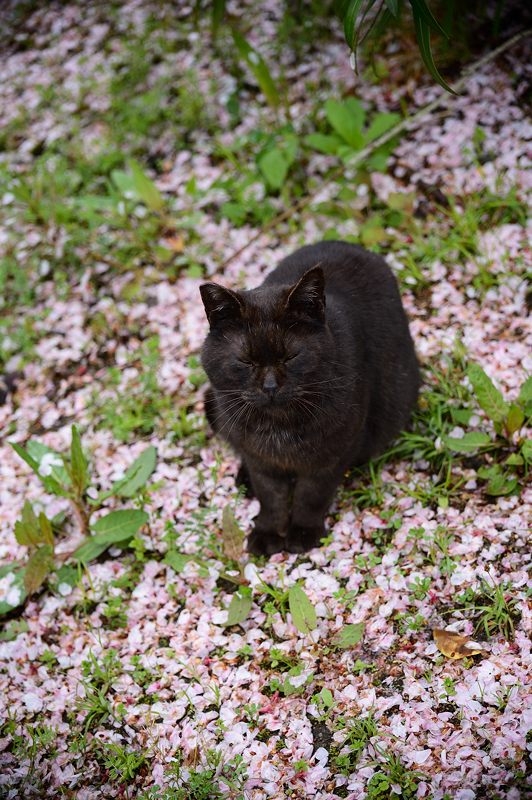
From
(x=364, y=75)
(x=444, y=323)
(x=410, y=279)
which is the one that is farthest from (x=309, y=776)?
(x=364, y=75)

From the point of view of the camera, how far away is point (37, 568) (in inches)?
141

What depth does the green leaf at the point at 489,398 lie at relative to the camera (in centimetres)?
351

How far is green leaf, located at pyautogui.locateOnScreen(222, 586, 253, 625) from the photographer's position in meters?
3.26

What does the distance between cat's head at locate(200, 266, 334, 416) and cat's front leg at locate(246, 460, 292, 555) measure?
0.51 metres

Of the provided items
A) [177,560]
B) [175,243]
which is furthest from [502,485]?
[175,243]

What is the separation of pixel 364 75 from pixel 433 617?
14.0 feet

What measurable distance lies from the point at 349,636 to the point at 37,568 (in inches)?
63.4

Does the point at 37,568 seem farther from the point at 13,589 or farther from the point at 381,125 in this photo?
the point at 381,125

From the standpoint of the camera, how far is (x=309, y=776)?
9.01 feet

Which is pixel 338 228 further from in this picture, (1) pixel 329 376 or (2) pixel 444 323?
(1) pixel 329 376

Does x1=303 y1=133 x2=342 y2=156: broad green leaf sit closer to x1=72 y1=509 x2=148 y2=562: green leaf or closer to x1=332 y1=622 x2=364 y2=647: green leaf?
x1=72 y1=509 x2=148 y2=562: green leaf

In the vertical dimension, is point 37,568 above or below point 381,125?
below

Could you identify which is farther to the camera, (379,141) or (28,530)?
(379,141)

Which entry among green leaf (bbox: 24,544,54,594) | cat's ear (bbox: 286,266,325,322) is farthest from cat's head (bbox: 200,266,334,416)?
green leaf (bbox: 24,544,54,594)
